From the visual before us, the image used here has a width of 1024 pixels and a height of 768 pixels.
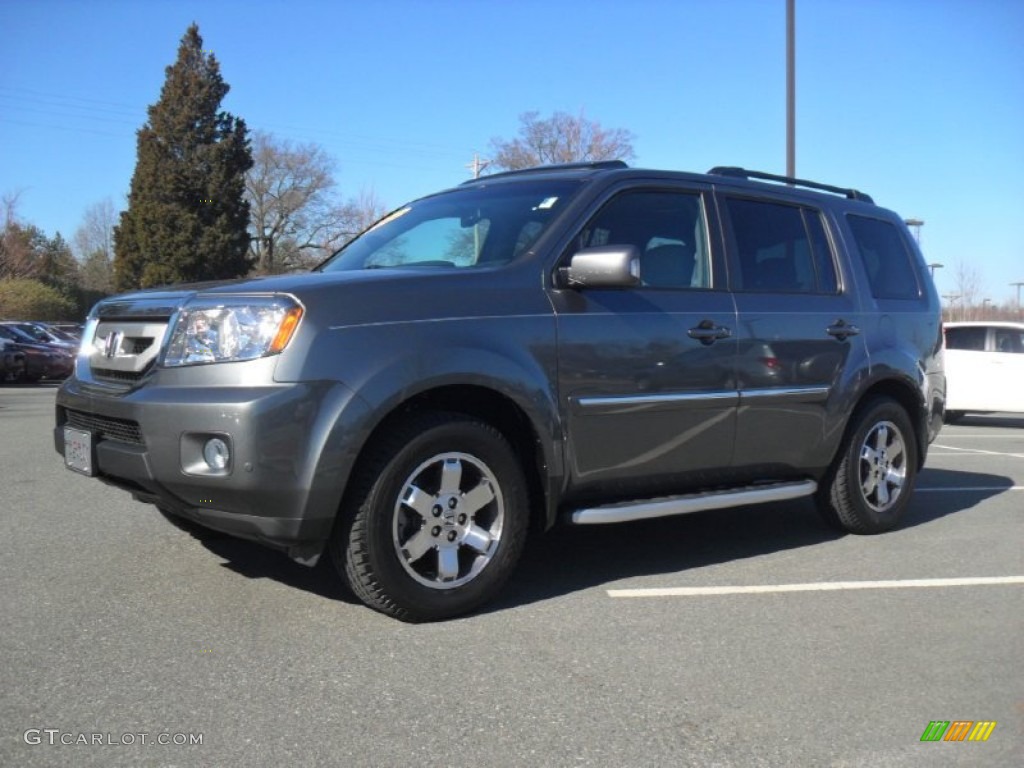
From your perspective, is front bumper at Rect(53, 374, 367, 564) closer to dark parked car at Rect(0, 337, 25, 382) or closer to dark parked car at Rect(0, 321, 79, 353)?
dark parked car at Rect(0, 337, 25, 382)

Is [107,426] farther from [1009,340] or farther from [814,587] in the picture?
[1009,340]

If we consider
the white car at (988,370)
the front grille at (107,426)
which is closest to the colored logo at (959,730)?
the front grille at (107,426)

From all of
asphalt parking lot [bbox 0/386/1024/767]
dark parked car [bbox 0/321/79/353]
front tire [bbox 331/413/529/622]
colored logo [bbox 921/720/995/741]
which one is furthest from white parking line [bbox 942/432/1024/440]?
dark parked car [bbox 0/321/79/353]

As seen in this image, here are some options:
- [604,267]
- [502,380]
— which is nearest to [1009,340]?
[604,267]

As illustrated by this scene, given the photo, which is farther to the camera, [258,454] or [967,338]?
[967,338]

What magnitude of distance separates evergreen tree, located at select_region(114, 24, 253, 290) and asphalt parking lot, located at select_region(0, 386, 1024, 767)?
40282mm

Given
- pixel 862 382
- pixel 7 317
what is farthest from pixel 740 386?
pixel 7 317

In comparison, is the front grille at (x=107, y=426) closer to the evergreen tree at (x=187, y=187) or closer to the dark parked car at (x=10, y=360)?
the dark parked car at (x=10, y=360)

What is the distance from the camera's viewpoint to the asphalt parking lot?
2.84 meters

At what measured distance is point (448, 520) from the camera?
12.9 ft

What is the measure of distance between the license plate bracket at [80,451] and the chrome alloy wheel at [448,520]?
1313 mm

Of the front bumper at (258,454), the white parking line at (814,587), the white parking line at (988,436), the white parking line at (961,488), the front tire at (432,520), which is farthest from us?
the white parking line at (988,436)

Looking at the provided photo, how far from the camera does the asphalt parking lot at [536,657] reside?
284cm

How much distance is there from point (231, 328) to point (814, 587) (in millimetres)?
2973
